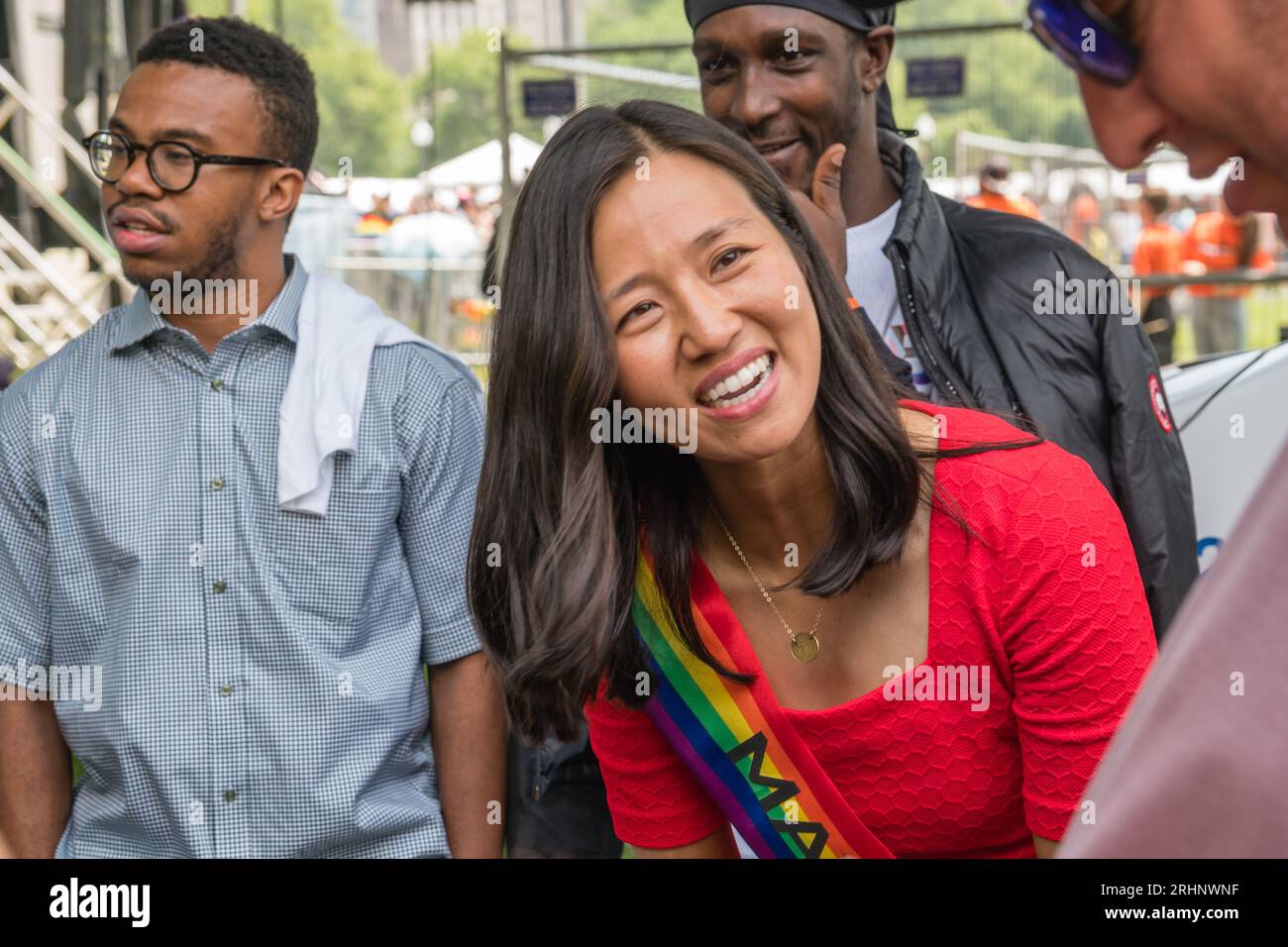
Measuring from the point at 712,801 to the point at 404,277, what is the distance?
1005cm

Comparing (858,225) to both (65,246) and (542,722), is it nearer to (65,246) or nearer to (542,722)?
(542,722)

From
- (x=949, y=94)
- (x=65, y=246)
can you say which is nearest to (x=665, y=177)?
(x=949, y=94)

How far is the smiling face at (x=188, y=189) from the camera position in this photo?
9.73ft

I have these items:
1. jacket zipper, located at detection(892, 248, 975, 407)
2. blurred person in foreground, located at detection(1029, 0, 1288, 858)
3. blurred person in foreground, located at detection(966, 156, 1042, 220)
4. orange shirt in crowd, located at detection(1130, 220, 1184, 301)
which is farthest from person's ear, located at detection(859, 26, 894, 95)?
orange shirt in crowd, located at detection(1130, 220, 1184, 301)

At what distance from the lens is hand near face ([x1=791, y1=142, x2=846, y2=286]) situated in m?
2.80

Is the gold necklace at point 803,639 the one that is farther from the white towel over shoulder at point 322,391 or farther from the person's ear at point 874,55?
the person's ear at point 874,55

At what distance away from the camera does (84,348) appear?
3.01 m

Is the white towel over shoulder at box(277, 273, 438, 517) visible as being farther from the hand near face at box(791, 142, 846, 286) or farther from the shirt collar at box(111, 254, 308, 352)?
the hand near face at box(791, 142, 846, 286)

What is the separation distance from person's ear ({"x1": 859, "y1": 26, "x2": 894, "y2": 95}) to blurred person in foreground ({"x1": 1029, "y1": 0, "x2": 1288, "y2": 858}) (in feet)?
7.86

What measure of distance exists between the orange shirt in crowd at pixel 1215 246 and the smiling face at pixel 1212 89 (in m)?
10.3

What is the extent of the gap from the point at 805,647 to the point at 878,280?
1.10 m

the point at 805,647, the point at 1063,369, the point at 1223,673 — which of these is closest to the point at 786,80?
the point at 1063,369

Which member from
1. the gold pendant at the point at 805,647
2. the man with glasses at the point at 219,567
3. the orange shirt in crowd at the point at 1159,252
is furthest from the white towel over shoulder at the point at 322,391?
the orange shirt in crowd at the point at 1159,252

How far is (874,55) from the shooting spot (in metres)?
3.10
